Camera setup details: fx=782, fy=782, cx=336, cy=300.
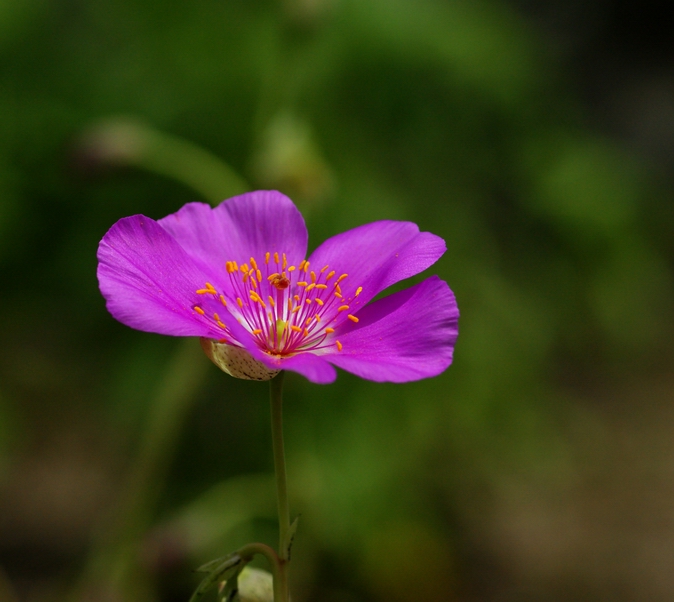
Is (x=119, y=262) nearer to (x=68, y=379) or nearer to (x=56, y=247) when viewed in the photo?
(x=56, y=247)

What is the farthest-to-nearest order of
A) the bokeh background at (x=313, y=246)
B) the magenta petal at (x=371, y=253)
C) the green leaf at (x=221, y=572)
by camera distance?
1. the bokeh background at (x=313, y=246)
2. the magenta petal at (x=371, y=253)
3. the green leaf at (x=221, y=572)

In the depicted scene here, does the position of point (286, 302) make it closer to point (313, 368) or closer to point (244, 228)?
point (244, 228)

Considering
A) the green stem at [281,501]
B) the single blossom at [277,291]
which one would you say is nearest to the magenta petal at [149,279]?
the single blossom at [277,291]

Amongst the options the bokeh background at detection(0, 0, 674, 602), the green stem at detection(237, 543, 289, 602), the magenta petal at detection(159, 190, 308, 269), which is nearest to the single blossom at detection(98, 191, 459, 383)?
the magenta petal at detection(159, 190, 308, 269)

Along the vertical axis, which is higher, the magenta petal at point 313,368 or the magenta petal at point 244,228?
the magenta petal at point 244,228

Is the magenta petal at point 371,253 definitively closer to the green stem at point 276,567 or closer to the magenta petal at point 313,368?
the magenta petal at point 313,368

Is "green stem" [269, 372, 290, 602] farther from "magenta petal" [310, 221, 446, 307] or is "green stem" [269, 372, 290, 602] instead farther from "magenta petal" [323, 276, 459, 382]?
"magenta petal" [310, 221, 446, 307]
